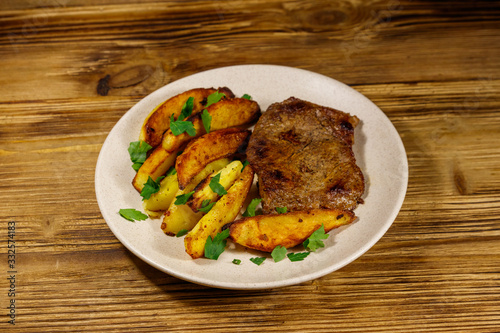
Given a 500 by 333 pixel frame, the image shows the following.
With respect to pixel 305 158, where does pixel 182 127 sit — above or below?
above

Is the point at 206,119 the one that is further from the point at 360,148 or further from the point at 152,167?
the point at 360,148

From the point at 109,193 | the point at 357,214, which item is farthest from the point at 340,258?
the point at 109,193

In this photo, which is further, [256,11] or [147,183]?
[256,11]

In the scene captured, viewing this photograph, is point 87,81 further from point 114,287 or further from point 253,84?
point 114,287

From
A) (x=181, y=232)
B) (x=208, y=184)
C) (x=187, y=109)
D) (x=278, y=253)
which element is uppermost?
(x=187, y=109)

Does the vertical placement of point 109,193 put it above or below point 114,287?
above

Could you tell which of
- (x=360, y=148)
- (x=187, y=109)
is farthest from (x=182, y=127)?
(x=360, y=148)

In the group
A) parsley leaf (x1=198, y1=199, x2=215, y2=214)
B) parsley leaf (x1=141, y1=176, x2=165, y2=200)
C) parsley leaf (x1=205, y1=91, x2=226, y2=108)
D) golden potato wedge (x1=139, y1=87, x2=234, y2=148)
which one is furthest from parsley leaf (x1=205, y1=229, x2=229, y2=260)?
parsley leaf (x1=205, y1=91, x2=226, y2=108)

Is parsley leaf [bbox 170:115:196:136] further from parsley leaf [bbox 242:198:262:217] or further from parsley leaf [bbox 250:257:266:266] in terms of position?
parsley leaf [bbox 250:257:266:266]
